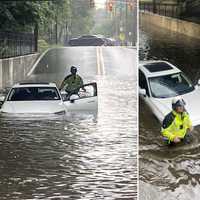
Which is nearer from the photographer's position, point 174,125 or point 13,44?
point 174,125

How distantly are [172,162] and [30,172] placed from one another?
2.34 ft

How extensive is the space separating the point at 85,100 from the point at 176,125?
491 millimetres

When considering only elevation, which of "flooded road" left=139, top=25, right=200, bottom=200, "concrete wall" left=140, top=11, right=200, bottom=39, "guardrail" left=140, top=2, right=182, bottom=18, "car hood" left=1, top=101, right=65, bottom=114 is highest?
"guardrail" left=140, top=2, right=182, bottom=18

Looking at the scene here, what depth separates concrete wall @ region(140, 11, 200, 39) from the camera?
10.9ft

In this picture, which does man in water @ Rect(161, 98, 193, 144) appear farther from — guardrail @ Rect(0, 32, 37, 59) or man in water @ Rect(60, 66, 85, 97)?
guardrail @ Rect(0, 32, 37, 59)

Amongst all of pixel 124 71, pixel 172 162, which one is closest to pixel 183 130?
pixel 172 162

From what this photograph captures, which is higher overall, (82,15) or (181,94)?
(82,15)

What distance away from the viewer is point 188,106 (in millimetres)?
3250

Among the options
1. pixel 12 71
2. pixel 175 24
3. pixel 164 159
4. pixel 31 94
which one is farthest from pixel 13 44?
pixel 164 159

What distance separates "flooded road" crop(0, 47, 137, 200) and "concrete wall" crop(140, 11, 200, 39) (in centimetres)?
20

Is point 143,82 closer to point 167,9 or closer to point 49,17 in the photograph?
point 167,9

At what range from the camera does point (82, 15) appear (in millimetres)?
3365

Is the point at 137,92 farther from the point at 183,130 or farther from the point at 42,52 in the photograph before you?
the point at 42,52

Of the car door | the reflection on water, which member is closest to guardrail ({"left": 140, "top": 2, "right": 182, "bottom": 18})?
the reflection on water
